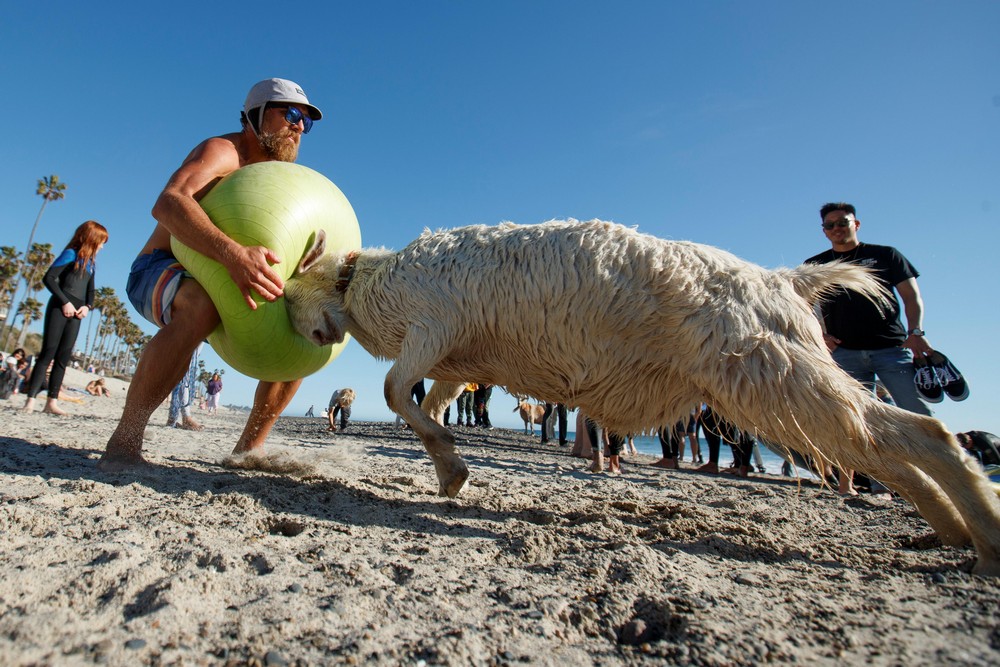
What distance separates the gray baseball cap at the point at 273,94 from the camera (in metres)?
4.23

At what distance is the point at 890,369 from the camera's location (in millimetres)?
4785

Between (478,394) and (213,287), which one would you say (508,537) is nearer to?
(213,287)

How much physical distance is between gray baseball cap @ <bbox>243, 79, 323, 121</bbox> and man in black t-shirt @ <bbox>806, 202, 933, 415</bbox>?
4.91 metres

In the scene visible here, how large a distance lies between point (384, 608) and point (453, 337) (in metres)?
2.02

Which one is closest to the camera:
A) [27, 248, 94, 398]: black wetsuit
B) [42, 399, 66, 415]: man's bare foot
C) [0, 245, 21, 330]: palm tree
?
[27, 248, 94, 398]: black wetsuit

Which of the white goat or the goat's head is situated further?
the goat's head

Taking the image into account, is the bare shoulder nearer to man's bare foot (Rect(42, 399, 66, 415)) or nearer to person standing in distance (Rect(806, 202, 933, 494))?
person standing in distance (Rect(806, 202, 933, 494))

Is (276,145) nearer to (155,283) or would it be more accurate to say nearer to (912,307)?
(155,283)

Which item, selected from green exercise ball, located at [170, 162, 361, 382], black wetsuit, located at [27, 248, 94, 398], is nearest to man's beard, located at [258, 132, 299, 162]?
green exercise ball, located at [170, 162, 361, 382]

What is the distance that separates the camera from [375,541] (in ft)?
7.46

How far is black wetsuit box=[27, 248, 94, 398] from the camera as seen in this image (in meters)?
6.53

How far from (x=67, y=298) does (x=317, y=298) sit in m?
4.89

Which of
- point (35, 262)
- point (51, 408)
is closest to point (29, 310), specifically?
point (35, 262)

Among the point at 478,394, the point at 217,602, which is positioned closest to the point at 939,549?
the point at 217,602
